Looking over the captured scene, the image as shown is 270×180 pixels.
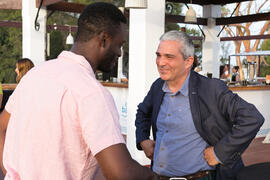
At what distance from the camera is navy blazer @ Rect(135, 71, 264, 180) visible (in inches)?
77.0

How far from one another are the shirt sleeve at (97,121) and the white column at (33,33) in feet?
24.0

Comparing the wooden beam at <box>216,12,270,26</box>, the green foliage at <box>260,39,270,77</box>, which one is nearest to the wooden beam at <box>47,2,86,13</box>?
the wooden beam at <box>216,12,270,26</box>

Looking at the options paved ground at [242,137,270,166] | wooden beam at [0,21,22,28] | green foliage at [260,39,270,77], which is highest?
wooden beam at [0,21,22,28]

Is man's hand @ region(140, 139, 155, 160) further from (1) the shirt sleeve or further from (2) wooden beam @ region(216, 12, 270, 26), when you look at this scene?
(2) wooden beam @ region(216, 12, 270, 26)

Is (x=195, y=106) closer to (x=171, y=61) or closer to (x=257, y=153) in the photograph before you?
(x=171, y=61)

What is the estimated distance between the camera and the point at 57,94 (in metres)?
1.12

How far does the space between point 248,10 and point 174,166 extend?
27.8 meters

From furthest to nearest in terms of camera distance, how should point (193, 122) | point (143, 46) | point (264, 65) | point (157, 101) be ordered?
point (264, 65), point (143, 46), point (157, 101), point (193, 122)

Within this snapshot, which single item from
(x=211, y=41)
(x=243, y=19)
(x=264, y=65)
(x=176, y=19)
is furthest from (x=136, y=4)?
(x=264, y=65)

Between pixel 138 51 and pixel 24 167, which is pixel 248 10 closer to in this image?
pixel 138 51

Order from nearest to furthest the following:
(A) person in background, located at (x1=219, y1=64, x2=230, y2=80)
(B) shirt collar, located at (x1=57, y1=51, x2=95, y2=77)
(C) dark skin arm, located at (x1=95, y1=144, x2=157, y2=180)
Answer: (C) dark skin arm, located at (x1=95, y1=144, x2=157, y2=180) < (B) shirt collar, located at (x1=57, y1=51, x2=95, y2=77) < (A) person in background, located at (x1=219, y1=64, x2=230, y2=80)

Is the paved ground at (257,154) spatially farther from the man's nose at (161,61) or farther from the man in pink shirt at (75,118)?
the man in pink shirt at (75,118)

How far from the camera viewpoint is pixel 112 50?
1.27 metres

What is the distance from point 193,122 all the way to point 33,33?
664cm
